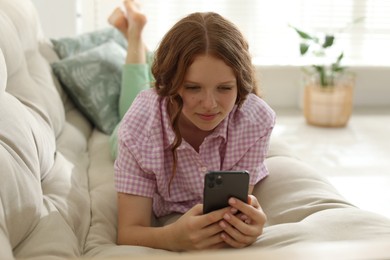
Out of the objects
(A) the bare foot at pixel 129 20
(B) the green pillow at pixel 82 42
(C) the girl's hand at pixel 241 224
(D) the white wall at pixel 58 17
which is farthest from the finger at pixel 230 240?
(D) the white wall at pixel 58 17

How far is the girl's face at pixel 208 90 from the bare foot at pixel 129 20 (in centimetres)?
107

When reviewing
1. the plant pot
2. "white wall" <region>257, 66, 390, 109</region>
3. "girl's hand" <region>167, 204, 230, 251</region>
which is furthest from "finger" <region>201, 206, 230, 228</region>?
"white wall" <region>257, 66, 390, 109</region>

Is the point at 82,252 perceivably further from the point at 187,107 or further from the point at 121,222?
the point at 187,107

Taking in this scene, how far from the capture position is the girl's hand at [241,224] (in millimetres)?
1230

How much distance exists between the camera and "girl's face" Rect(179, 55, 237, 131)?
4.36 feet

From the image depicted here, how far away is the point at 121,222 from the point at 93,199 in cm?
25

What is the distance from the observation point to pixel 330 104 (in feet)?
10.8

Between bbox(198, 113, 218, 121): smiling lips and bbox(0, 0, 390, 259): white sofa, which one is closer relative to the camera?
bbox(0, 0, 390, 259): white sofa

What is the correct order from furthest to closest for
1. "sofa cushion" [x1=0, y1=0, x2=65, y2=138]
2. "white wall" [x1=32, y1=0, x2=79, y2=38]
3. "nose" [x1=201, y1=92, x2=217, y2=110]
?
"white wall" [x1=32, y1=0, x2=79, y2=38], "sofa cushion" [x1=0, y1=0, x2=65, y2=138], "nose" [x1=201, y1=92, x2=217, y2=110]

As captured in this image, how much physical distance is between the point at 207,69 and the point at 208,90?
4cm

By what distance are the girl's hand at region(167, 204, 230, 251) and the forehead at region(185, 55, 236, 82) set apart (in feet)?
0.89

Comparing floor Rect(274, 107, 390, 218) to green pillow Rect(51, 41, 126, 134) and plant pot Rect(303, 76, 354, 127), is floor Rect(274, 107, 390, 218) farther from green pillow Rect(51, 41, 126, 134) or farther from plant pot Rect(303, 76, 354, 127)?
green pillow Rect(51, 41, 126, 134)

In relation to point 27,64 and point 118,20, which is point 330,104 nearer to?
point 118,20

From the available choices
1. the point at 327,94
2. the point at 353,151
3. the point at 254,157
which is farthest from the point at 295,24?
the point at 254,157
